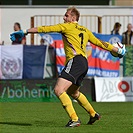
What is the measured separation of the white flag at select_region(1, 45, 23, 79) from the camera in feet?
72.3

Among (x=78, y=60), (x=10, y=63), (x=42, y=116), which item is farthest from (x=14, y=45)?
(x=78, y=60)

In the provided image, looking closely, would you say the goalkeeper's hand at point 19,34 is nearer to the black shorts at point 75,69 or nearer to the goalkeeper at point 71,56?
the goalkeeper at point 71,56

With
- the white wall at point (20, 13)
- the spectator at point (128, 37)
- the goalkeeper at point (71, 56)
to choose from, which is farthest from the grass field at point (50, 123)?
the white wall at point (20, 13)

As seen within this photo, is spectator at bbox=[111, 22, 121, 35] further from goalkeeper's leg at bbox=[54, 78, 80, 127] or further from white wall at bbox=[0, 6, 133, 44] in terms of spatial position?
goalkeeper's leg at bbox=[54, 78, 80, 127]

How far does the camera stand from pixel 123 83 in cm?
2250

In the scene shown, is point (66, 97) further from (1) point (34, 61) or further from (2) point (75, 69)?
(1) point (34, 61)

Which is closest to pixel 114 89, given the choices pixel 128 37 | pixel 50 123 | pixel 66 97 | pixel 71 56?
pixel 128 37

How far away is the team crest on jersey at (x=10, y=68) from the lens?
22031 mm

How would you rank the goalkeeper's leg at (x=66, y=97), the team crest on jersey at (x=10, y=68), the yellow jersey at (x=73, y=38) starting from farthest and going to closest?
the team crest on jersey at (x=10, y=68) < the yellow jersey at (x=73, y=38) < the goalkeeper's leg at (x=66, y=97)

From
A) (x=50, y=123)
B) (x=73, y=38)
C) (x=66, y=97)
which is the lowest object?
(x=50, y=123)

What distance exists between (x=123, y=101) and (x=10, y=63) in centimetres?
401

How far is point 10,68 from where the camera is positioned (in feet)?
72.3

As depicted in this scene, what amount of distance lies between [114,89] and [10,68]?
11.7 feet

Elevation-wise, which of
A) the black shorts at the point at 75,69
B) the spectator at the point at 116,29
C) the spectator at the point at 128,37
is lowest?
the black shorts at the point at 75,69
